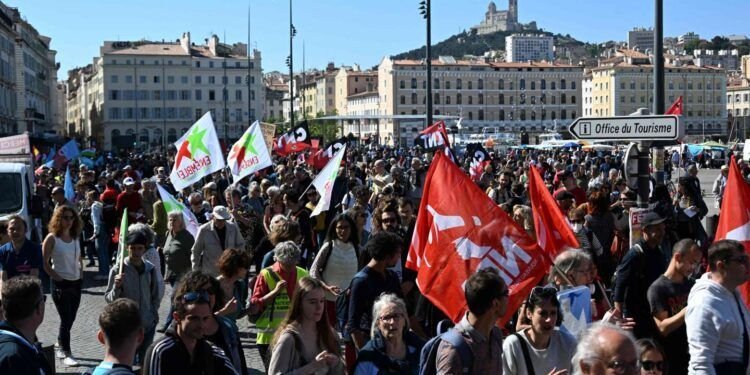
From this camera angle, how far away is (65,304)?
9.02m

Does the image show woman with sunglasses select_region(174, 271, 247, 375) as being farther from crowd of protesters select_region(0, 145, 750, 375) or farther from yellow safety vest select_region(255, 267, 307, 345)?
yellow safety vest select_region(255, 267, 307, 345)

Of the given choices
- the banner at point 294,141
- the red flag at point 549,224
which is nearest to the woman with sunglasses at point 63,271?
the red flag at point 549,224

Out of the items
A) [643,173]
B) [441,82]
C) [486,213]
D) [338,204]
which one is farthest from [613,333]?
[441,82]

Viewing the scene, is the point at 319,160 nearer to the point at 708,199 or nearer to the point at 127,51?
the point at 708,199

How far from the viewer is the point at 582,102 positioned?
493 feet

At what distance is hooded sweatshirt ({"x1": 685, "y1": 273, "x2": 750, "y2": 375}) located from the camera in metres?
5.07

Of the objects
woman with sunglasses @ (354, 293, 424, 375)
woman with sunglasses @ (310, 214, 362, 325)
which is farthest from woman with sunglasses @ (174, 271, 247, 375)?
woman with sunglasses @ (310, 214, 362, 325)

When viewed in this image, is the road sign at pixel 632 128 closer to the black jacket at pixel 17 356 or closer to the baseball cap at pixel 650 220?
the baseball cap at pixel 650 220

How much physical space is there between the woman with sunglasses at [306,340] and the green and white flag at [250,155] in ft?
33.1

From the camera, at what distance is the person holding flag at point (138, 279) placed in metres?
7.73

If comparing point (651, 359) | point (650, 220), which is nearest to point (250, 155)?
point (650, 220)

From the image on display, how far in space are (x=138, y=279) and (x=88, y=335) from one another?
281 cm

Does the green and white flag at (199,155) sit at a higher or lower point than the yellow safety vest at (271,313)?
higher

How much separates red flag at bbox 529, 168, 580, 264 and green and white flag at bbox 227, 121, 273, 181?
8.56 metres
